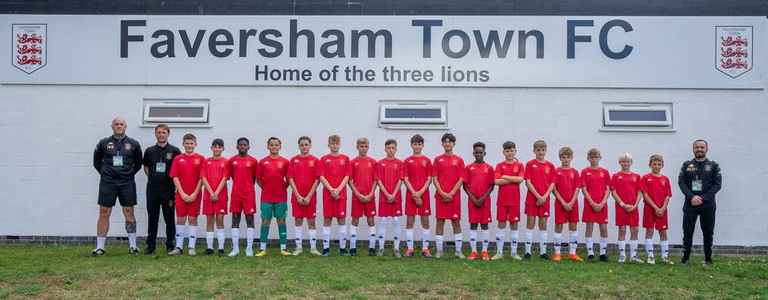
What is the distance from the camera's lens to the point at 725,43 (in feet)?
34.1

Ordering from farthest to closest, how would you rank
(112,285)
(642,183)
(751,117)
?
(751,117) < (642,183) < (112,285)

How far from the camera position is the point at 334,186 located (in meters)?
9.37

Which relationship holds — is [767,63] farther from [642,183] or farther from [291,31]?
[291,31]

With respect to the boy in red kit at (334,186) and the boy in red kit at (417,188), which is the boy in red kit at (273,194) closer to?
the boy in red kit at (334,186)

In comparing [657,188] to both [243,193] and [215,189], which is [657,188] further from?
[215,189]

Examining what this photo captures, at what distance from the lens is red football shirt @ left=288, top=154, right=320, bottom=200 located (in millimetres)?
9352

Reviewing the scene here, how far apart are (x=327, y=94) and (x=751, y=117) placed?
5812 mm

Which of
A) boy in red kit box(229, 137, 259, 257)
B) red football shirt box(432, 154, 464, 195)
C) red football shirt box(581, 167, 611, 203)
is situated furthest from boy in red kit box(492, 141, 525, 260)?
boy in red kit box(229, 137, 259, 257)

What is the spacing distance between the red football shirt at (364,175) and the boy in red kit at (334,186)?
10 centimetres

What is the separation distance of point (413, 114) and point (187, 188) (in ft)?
10.5

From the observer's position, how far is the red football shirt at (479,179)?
30.3ft

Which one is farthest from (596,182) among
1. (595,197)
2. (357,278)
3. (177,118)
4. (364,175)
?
(177,118)

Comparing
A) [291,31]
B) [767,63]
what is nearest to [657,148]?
[767,63]

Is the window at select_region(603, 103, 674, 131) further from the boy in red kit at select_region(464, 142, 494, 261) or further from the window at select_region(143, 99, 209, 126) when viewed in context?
the window at select_region(143, 99, 209, 126)
